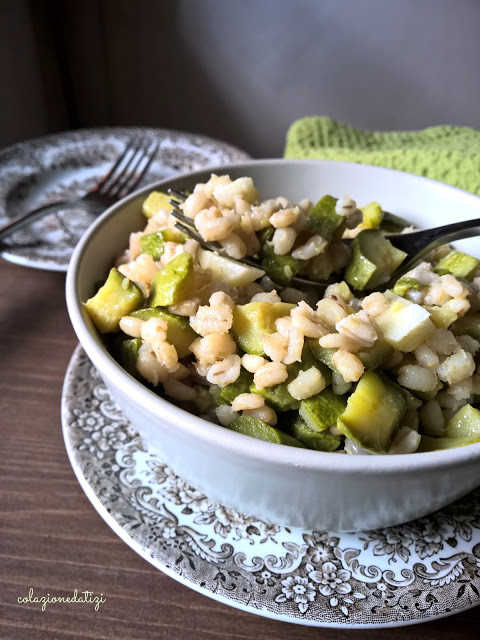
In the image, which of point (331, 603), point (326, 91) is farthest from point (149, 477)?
point (326, 91)

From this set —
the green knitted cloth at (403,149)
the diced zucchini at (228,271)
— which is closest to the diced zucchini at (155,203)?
the diced zucchini at (228,271)

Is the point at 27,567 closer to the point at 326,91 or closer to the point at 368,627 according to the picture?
the point at 368,627

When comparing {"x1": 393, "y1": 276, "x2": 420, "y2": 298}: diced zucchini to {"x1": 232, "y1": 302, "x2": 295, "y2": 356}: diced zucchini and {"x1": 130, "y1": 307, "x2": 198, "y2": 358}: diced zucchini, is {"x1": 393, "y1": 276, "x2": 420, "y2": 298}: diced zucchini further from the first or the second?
{"x1": 130, "y1": 307, "x2": 198, "y2": 358}: diced zucchini

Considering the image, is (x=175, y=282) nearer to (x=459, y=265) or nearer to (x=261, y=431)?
(x=261, y=431)

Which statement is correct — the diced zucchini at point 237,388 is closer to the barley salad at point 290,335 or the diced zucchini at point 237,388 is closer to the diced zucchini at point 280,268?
the barley salad at point 290,335

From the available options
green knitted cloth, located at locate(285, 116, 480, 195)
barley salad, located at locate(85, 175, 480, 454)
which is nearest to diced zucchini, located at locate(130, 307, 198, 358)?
barley salad, located at locate(85, 175, 480, 454)

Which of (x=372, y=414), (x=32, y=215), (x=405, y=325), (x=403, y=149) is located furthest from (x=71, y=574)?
(x=403, y=149)
